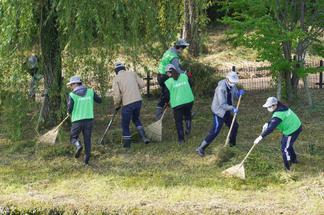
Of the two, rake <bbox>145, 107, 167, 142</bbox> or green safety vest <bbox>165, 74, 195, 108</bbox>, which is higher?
green safety vest <bbox>165, 74, 195, 108</bbox>

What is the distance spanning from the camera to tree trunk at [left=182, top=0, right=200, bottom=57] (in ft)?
51.2

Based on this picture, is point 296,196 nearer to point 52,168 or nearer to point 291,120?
point 291,120

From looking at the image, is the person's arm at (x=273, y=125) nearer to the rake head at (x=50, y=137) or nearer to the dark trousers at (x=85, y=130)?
the dark trousers at (x=85, y=130)

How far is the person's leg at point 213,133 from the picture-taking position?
30.9 feet

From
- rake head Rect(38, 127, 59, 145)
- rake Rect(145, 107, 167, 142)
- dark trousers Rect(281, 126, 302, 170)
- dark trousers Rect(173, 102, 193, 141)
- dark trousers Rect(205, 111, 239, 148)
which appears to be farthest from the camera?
rake Rect(145, 107, 167, 142)

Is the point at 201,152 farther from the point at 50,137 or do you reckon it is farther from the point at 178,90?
the point at 50,137

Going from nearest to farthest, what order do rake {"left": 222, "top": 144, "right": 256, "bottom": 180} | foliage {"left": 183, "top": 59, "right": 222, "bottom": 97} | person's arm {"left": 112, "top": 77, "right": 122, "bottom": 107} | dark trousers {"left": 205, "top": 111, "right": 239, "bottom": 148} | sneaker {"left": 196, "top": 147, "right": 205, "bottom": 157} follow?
rake {"left": 222, "top": 144, "right": 256, "bottom": 180}
dark trousers {"left": 205, "top": 111, "right": 239, "bottom": 148}
sneaker {"left": 196, "top": 147, "right": 205, "bottom": 157}
person's arm {"left": 112, "top": 77, "right": 122, "bottom": 107}
foliage {"left": 183, "top": 59, "right": 222, "bottom": 97}

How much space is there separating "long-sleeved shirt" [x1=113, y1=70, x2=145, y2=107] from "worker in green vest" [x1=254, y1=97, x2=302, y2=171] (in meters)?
2.59

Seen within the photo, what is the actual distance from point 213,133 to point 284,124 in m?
1.31

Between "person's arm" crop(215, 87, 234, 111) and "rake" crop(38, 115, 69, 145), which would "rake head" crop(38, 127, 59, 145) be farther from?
"person's arm" crop(215, 87, 234, 111)

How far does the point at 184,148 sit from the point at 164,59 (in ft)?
6.33

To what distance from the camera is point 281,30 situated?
38.5 ft

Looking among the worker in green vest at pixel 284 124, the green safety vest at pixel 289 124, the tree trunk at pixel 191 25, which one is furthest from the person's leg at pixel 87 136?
the tree trunk at pixel 191 25

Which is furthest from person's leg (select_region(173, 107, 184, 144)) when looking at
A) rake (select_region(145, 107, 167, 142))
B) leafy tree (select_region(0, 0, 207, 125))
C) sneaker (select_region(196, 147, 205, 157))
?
leafy tree (select_region(0, 0, 207, 125))
